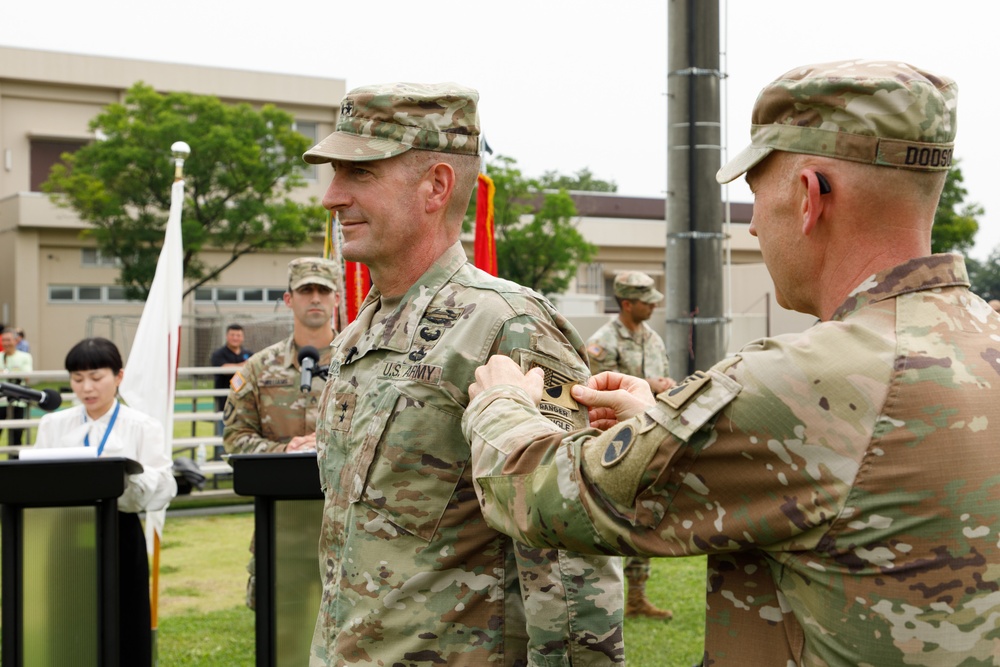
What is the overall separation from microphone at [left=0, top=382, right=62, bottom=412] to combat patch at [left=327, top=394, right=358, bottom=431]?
104 inches

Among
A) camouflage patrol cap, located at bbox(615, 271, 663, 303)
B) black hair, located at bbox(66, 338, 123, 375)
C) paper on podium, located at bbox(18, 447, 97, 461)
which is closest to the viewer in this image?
paper on podium, located at bbox(18, 447, 97, 461)

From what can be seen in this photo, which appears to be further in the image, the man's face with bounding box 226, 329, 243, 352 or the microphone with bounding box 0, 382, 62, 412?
the man's face with bounding box 226, 329, 243, 352

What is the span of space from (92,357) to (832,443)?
483 cm

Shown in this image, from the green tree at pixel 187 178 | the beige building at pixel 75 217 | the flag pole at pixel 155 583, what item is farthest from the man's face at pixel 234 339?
the beige building at pixel 75 217

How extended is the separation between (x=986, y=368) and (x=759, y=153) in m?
0.48

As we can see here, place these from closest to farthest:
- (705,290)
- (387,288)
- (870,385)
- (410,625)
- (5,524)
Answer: (870,385)
(410,625)
(387,288)
(5,524)
(705,290)

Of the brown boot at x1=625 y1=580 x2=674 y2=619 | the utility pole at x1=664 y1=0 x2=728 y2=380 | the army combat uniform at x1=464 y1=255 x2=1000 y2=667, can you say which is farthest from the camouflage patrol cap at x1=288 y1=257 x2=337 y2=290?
the army combat uniform at x1=464 y1=255 x2=1000 y2=667

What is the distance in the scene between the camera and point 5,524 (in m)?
4.24

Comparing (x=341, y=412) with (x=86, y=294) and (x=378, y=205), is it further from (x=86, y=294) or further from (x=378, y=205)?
(x=86, y=294)

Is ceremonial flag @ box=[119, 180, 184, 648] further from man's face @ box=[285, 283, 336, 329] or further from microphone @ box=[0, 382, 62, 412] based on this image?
microphone @ box=[0, 382, 62, 412]

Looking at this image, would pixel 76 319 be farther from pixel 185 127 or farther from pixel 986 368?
pixel 986 368

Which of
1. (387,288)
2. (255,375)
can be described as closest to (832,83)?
(387,288)

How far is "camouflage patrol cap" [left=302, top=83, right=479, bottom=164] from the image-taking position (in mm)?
2559

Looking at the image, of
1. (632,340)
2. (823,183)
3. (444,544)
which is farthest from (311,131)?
(823,183)
